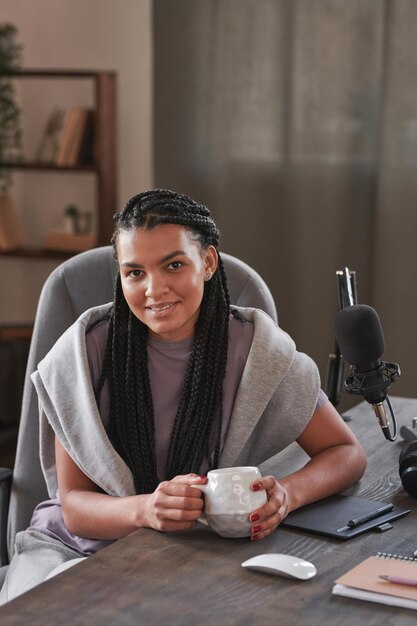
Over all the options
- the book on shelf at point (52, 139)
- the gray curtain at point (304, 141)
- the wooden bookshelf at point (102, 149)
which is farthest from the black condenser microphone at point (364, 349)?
the book on shelf at point (52, 139)

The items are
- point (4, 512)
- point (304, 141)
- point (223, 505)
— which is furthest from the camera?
point (304, 141)

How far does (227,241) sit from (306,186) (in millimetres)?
376

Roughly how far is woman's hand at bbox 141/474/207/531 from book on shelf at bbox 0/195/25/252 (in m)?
3.04

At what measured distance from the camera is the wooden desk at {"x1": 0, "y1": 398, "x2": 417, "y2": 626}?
121 cm

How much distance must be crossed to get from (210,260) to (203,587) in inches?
26.7

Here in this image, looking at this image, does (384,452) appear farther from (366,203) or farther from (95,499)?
(366,203)

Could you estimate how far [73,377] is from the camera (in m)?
1.75

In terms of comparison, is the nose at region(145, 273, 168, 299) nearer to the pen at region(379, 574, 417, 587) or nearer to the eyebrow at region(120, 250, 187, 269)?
the eyebrow at region(120, 250, 187, 269)

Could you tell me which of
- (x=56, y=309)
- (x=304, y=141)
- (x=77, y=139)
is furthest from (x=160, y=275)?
(x=77, y=139)

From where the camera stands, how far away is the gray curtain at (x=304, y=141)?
346 cm

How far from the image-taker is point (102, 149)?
410 centimetres

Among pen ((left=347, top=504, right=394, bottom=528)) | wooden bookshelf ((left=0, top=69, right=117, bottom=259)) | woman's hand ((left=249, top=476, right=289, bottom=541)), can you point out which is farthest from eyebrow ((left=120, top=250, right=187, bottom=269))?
wooden bookshelf ((left=0, top=69, right=117, bottom=259))

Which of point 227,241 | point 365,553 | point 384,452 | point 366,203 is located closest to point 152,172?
point 227,241

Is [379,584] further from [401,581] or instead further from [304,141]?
[304,141]
